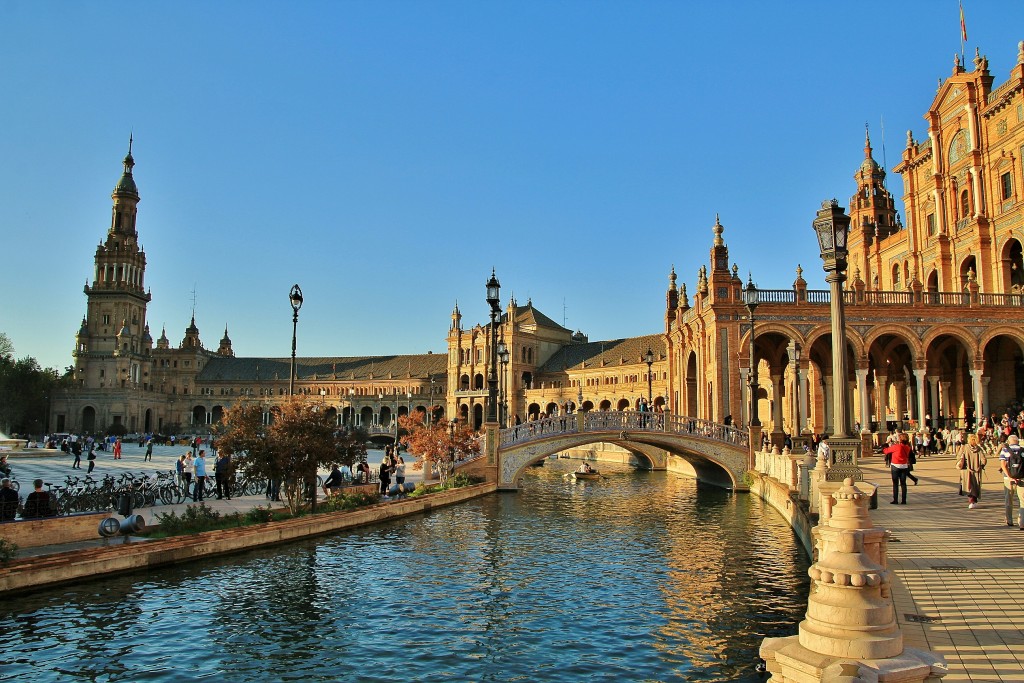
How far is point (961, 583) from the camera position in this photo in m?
10.3

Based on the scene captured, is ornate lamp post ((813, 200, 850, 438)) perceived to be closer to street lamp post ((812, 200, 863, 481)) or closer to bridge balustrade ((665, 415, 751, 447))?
street lamp post ((812, 200, 863, 481))

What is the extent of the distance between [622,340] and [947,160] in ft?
208

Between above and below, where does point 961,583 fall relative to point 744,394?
below

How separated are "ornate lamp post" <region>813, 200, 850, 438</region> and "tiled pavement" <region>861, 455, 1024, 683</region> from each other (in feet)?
8.83

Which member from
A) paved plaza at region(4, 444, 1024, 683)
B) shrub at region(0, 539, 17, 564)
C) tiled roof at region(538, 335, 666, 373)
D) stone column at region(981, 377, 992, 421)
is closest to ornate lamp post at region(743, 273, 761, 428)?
paved plaza at region(4, 444, 1024, 683)

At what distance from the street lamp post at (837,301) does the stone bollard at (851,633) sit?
8.91 m

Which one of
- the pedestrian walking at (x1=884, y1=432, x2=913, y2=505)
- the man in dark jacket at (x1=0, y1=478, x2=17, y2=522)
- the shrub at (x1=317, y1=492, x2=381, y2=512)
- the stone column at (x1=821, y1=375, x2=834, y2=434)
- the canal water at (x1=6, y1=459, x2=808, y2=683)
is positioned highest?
the stone column at (x1=821, y1=375, x2=834, y2=434)

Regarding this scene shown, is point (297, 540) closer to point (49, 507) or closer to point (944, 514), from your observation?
point (49, 507)

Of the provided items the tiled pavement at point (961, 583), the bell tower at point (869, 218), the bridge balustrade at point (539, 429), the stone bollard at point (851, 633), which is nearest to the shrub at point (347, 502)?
the bridge balustrade at point (539, 429)

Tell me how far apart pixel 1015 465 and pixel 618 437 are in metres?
19.5

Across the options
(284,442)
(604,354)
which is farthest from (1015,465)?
(604,354)

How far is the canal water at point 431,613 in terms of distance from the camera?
34.9 ft

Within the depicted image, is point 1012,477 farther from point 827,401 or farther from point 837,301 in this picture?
point 827,401

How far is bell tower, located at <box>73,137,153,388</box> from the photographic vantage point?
398 ft
